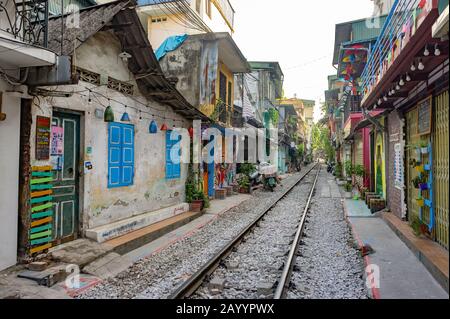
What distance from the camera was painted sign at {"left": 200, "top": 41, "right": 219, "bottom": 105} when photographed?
14094 millimetres

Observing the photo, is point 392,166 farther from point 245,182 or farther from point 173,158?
point 245,182

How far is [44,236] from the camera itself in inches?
237

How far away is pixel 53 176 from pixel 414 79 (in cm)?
651

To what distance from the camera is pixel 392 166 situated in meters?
10.0

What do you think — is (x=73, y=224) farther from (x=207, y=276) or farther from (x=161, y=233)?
(x=207, y=276)

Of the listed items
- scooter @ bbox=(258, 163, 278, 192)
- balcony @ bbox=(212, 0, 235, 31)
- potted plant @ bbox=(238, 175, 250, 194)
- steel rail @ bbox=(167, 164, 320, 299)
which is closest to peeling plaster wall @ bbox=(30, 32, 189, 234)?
steel rail @ bbox=(167, 164, 320, 299)

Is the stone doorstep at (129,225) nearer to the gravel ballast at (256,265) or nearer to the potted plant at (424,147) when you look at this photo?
the gravel ballast at (256,265)

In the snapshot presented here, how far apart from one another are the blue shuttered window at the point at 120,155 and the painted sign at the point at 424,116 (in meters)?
6.28

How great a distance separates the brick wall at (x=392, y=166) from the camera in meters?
8.74

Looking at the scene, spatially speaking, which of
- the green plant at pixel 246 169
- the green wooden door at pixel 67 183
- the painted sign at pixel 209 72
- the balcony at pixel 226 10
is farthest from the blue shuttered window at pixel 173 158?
the balcony at pixel 226 10

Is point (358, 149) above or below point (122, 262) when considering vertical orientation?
above

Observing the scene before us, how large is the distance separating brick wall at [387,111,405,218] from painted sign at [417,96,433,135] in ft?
4.81
